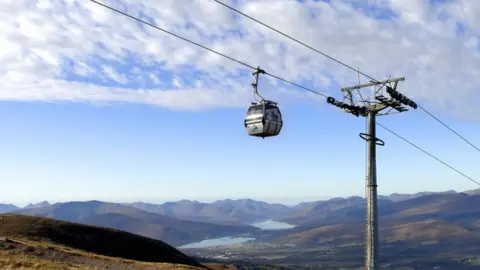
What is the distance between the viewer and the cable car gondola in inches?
1079

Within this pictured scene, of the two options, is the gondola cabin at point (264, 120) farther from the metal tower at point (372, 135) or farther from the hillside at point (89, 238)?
the hillside at point (89, 238)

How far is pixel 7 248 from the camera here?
2030 inches

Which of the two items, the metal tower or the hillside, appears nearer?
the metal tower

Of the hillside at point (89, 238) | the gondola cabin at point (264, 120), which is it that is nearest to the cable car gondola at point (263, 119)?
the gondola cabin at point (264, 120)

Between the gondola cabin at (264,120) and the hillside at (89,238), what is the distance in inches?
2501

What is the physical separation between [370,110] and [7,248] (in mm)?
45843

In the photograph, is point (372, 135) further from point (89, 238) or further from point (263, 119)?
point (89, 238)

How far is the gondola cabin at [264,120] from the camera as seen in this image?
27.4 m

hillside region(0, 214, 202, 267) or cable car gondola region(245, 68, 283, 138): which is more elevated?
cable car gondola region(245, 68, 283, 138)

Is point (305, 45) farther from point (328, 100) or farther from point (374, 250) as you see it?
point (374, 250)

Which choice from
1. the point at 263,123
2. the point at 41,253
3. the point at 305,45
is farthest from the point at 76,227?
the point at 305,45

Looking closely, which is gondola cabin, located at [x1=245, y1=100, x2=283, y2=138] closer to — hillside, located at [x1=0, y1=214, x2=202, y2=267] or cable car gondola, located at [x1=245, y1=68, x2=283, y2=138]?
cable car gondola, located at [x1=245, y1=68, x2=283, y2=138]

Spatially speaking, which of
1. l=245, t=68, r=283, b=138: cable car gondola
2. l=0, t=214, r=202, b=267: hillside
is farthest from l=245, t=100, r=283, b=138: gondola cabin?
l=0, t=214, r=202, b=267: hillside

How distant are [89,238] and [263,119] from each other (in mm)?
82285
